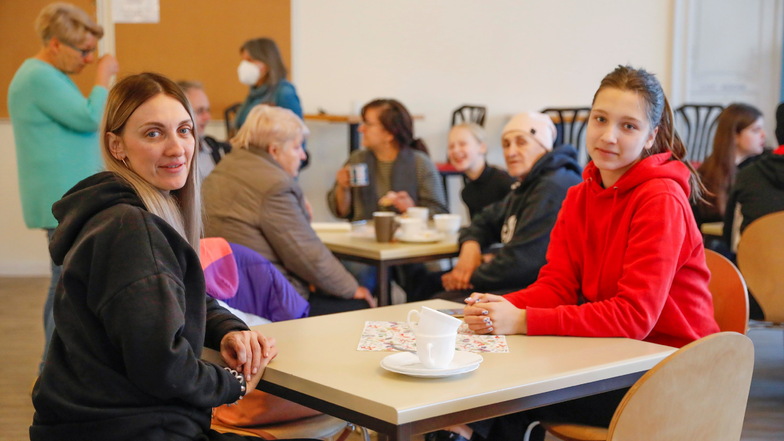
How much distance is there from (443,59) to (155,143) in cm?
576

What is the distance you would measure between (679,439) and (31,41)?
6.02 m

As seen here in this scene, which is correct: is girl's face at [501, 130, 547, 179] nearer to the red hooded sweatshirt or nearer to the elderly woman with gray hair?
the elderly woman with gray hair

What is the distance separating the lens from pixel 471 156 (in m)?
4.18

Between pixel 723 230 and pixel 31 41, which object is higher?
pixel 31 41

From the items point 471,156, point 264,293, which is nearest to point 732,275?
point 264,293

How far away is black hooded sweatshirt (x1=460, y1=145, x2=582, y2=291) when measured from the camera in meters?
2.96

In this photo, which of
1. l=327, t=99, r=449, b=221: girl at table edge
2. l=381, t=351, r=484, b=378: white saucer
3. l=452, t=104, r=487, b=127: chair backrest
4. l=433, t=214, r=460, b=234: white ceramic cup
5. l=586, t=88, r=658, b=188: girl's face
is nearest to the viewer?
l=381, t=351, r=484, b=378: white saucer

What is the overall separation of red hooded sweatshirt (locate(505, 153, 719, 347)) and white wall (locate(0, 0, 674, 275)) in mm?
4638

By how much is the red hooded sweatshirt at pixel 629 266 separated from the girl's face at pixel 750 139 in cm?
267

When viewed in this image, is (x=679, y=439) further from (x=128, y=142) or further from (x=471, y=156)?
(x=471, y=156)

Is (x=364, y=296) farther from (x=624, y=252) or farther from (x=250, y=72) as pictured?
(x=250, y=72)

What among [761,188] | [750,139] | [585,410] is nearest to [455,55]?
[750,139]

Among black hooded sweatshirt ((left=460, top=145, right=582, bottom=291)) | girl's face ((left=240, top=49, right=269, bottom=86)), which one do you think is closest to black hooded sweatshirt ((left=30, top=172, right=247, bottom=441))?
black hooded sweatshirt ((left=460, top=145, right=582, bottom=291))

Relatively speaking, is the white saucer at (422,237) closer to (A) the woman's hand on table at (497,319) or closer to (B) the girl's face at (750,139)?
(A) the woman's hand on table at (497,319)
